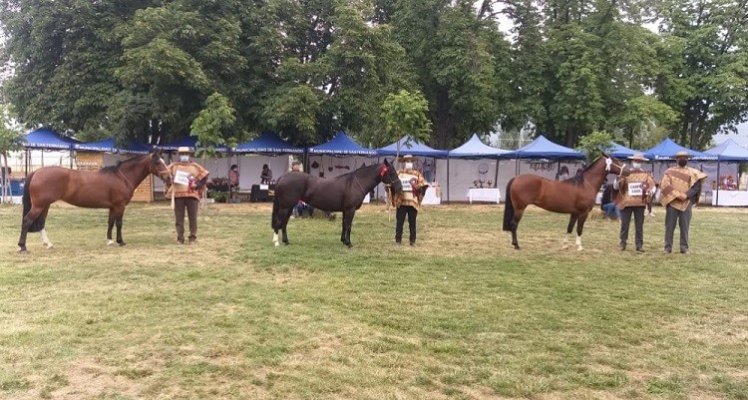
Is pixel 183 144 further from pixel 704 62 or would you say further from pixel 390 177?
pixel 704 62

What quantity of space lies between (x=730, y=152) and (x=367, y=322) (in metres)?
26.5

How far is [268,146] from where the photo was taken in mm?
24266

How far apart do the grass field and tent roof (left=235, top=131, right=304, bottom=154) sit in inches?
495

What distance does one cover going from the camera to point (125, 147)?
902 inches

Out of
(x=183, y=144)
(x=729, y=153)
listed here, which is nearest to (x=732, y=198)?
(x=729, y=153)

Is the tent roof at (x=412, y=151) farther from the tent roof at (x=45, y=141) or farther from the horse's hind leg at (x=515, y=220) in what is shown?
the tent roof at (x=45, y=141)

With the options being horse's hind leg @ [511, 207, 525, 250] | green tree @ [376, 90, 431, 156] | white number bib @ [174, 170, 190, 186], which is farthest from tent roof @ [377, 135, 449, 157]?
white number bib @ [174, 170, 190, 186]

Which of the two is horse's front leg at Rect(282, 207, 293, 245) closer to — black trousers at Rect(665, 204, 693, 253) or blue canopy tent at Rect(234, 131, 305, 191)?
black trousers at Rect(665, 204, 693, 253)

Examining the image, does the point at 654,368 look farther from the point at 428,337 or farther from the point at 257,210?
the point at 257,210

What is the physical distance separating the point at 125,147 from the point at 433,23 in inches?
643

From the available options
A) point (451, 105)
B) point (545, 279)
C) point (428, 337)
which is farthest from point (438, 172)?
point (428, 337)

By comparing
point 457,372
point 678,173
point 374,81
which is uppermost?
point 374,81

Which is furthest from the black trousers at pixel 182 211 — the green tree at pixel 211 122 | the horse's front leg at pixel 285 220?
the green tree at pixel 211 122

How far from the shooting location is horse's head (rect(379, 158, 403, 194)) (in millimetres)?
11172
